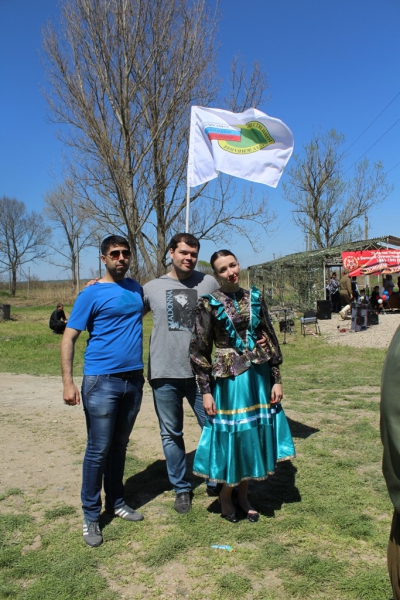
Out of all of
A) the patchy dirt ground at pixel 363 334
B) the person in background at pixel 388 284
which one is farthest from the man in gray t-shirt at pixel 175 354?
the person in background at pixel 388 284

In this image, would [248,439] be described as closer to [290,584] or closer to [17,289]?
[290,584]

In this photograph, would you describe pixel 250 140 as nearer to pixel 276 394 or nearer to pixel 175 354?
A: pixel 175 354

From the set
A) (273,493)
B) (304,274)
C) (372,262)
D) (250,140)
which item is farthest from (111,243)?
(304,274)

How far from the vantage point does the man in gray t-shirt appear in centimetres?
329

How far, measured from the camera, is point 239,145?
213 inches

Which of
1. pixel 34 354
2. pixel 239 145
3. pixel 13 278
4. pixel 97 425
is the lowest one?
pixel 34 354

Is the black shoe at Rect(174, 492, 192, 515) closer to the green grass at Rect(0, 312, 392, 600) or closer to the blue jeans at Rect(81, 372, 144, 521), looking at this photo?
the green grass at Rect(0, 312, 392, 600)

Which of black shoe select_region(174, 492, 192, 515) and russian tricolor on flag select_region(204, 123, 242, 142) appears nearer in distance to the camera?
black shoe select_region(174, 492, 192, 515)

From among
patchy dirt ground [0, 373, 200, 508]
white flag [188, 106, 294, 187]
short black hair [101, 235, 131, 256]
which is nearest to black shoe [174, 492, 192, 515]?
patchy dirt ground [0, 373, 200, 508]

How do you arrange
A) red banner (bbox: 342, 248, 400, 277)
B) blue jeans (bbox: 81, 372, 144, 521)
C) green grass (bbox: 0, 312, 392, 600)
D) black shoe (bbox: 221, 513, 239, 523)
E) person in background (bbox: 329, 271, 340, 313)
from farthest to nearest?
1. person in background (bbox: 329, 271, 340, 313)
2. red banner (bbox: 342, 248, 400, 277)
3. black shoe (bbox: 221, 513, 239, 523)
4. blue jeans (bbox: 81, 372, 144, 521)
5. green grass (bbox: 0, 312, 392, 600)

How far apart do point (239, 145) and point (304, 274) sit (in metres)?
20.3

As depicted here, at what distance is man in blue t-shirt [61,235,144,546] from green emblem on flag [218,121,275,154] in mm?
2677

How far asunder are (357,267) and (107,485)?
17.6 m

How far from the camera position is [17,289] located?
48.8m
